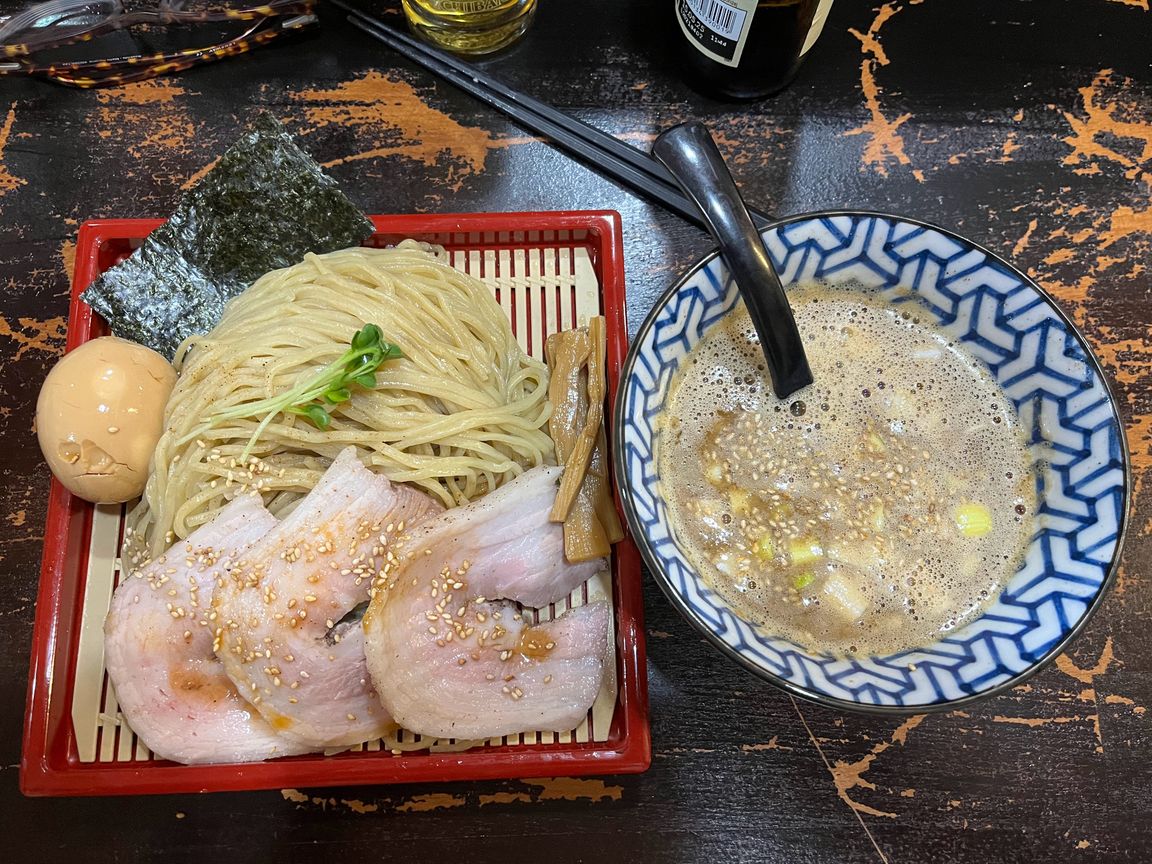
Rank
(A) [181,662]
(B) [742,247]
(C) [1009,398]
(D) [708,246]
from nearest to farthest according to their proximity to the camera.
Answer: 1. (B) [742,247]
2. (C) [1009,398]
3. (A) [181,662]
4. (D) [708,246]

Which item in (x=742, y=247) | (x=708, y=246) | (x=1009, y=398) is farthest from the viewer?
(x=708, y=246)

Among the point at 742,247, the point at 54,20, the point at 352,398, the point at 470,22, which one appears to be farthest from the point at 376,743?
the point at 54,20

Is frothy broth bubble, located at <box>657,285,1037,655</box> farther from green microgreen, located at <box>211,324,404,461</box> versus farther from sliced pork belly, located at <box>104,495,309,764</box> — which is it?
sliced pork belly, located at <box>104,495,309,764</box>

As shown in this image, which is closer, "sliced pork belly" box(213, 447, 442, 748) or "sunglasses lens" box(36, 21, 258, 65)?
"sliced pork belly" box(213, 447, 442, 748)

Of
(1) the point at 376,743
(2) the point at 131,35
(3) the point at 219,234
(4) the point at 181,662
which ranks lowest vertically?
(1) the point at 376,743

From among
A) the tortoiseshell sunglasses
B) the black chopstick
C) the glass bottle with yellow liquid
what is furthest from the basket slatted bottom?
the tortoiseshell sunglasses

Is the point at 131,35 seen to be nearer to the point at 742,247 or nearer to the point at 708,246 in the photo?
the point at 708,246

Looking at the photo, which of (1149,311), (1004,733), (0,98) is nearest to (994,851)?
(1004,733)
